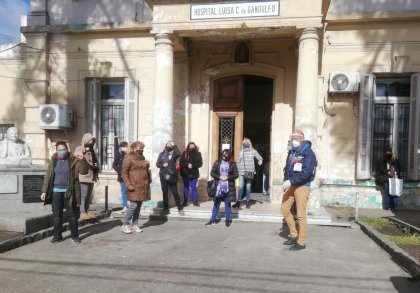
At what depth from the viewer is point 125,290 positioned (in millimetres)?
Answer: 4195

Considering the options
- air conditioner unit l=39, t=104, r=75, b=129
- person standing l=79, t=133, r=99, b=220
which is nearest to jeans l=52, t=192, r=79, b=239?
person standing l=79, t=133, r=99, b=220

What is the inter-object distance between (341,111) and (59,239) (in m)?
7.27

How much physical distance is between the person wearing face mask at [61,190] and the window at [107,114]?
477 centimetres

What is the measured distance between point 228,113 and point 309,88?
2.97 metres

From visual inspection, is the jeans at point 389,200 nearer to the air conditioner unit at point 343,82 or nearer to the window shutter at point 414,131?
the window shutter at point 414,131

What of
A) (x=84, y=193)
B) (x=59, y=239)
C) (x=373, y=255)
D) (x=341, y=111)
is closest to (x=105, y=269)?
(x=59, y=239)

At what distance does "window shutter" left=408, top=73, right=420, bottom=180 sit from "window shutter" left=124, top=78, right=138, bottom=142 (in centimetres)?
724

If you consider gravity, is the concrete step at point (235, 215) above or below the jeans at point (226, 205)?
below

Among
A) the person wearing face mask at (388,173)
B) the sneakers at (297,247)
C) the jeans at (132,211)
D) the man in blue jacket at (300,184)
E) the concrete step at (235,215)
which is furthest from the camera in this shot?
the person wearing face mask at (388,173)

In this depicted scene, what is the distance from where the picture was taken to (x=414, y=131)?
956 cm

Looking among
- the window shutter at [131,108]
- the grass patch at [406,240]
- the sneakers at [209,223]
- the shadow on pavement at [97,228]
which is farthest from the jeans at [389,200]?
the window shutter at [131,108]

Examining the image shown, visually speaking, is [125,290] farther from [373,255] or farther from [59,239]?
[373,255]

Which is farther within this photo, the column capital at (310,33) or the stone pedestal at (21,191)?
the column capital at (310,33)

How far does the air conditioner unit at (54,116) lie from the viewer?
1059 cm
